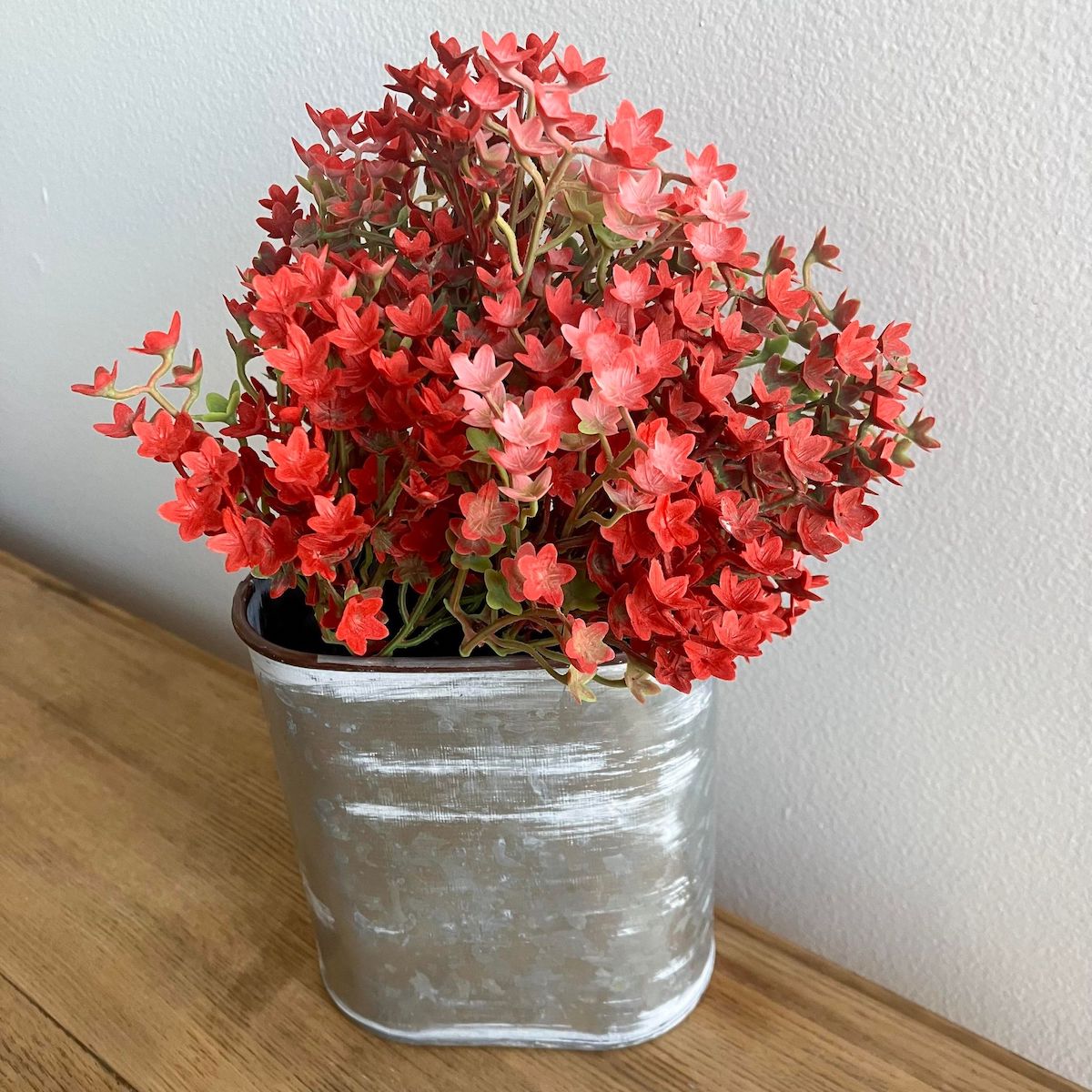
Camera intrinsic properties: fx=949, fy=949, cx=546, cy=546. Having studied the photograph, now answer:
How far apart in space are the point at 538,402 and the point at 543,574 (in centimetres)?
6

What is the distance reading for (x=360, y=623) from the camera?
0.33 m

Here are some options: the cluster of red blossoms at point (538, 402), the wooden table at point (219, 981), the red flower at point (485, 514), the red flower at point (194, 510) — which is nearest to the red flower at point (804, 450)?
the cluster of red blossoms at point (538, 402)

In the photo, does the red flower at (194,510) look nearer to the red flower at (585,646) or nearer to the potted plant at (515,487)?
the potted plant at (515,487)

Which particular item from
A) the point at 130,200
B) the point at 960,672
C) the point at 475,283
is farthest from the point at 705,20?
the point at 130,200

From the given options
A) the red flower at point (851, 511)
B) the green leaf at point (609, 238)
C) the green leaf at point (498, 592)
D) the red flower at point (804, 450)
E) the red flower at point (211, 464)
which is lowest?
the green leaf at point (498, 592)

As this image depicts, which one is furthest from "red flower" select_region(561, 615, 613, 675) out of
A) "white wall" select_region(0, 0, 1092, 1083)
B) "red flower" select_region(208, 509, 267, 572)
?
"white wall" select_region(0, 0, 1092, 1083)

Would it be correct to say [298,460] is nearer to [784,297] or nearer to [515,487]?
[515,487]

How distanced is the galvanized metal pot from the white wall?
16cm

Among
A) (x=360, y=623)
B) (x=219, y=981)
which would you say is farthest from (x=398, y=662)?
(x=219, y=981)

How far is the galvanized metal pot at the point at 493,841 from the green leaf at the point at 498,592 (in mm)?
56

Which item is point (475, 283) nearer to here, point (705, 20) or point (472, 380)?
point (472, 380)

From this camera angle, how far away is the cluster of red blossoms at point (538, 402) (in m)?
0.31

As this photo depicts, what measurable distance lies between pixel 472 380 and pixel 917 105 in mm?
302

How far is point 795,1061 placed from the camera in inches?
20.3
